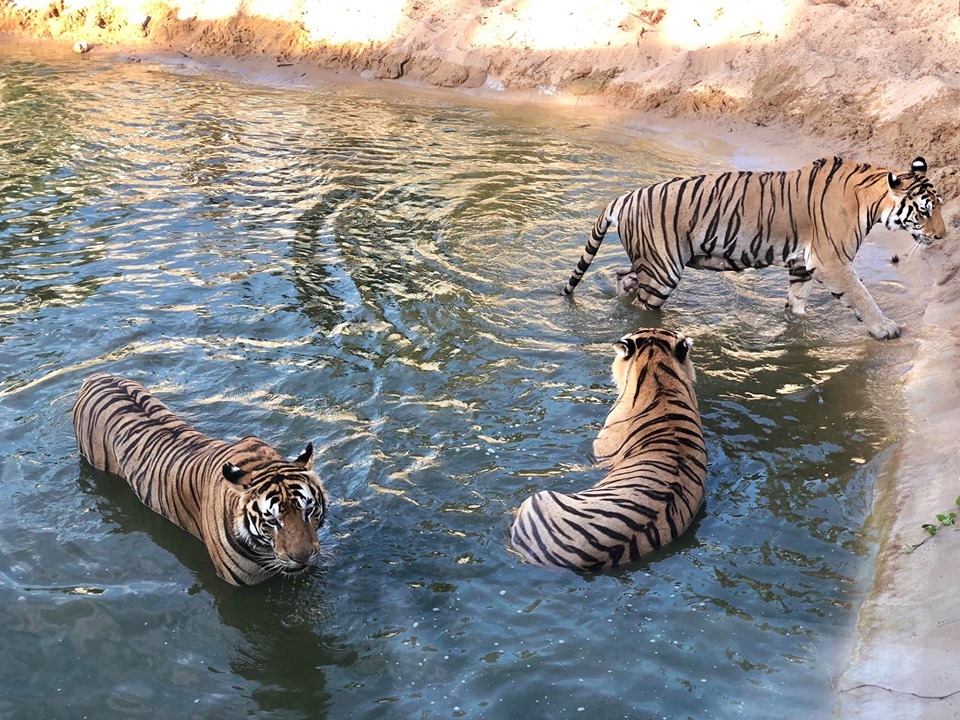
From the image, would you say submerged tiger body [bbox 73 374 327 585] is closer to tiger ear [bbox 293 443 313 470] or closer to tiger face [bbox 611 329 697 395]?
tiger ear [bbox 293 443 313 470]

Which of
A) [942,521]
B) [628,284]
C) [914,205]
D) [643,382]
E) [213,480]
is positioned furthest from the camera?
[628,284]

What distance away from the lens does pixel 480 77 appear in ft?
47.4

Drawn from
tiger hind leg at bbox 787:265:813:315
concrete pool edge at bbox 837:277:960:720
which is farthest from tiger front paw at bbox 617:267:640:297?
concrete pool edge at bbox 837:277:960:720

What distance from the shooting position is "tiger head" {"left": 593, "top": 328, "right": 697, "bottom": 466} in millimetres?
5125

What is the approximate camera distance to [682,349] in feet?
17.3

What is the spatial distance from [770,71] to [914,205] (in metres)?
5.49

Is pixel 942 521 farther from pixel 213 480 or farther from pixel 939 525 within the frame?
pixel 213 480

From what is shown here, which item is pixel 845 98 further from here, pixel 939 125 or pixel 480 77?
pixel 480 77

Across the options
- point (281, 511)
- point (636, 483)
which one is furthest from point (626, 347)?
point (281, 511)

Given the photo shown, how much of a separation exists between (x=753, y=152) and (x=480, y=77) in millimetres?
5034

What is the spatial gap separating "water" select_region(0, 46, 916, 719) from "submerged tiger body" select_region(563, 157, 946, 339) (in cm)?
34

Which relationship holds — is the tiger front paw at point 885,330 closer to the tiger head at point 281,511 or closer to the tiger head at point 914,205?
the tiger head at point 914,205

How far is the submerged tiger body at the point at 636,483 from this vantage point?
171 inches

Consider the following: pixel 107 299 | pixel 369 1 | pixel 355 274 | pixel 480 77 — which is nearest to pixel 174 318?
pixel 107 299
